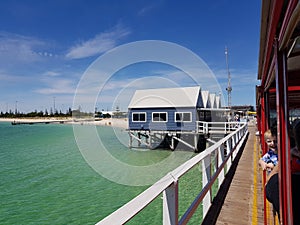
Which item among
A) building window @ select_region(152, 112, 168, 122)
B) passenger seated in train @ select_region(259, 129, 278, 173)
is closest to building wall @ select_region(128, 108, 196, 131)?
building window @ select_region(152, 112, 168, 122)

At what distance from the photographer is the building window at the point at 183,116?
1847 centimetres

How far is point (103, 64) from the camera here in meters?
8.83

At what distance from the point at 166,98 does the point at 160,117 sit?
5.97 ft

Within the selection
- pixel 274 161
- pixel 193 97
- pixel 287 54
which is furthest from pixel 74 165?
pixel 287 54

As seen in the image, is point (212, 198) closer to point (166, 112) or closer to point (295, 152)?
point (295, 152)

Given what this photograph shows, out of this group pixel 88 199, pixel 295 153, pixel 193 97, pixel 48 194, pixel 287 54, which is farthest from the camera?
pixel 193 97

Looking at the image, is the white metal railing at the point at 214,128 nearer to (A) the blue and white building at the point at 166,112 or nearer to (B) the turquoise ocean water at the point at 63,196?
(A) the blue and white building at the point at 166,112

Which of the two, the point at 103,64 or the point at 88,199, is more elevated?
the point at 103,64

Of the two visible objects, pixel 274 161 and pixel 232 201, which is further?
pixel 232 201

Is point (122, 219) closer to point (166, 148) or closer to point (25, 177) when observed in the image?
point (25, 177)

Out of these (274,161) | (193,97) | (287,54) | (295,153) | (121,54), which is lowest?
(274,161)

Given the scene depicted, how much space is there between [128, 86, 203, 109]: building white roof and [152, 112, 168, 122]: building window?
2.23 ft

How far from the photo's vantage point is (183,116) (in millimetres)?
18609

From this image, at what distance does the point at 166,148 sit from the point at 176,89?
5485mm
